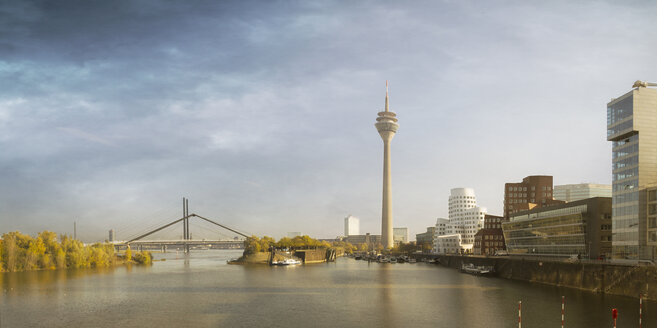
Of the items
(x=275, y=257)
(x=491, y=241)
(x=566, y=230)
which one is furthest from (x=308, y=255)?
(x=566, y=230)

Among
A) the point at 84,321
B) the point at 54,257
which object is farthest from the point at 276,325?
the point at 54,257

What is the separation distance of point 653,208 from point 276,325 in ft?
199

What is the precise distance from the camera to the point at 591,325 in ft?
145

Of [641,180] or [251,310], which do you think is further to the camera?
[641,180]

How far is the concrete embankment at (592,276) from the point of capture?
58.6 m

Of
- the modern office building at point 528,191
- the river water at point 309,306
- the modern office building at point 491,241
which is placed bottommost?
the modern office building at point 491,241

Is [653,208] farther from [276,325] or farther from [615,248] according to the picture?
[276,325]

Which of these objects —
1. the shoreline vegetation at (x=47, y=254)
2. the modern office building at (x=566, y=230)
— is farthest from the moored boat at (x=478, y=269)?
the shoreline vegetation at (x=47, y=254)

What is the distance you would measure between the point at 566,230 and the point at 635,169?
26719mm

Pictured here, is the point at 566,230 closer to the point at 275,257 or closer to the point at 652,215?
the point at 652,215

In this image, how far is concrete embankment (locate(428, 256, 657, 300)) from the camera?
58.6 meters

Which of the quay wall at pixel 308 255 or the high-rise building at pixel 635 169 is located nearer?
the high-rise building at pixel 635 169

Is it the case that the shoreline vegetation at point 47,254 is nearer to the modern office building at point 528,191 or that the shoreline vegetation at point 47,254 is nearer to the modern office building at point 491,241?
the modern office building at point 491,241

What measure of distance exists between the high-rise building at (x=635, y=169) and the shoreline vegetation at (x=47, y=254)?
13175 cm
